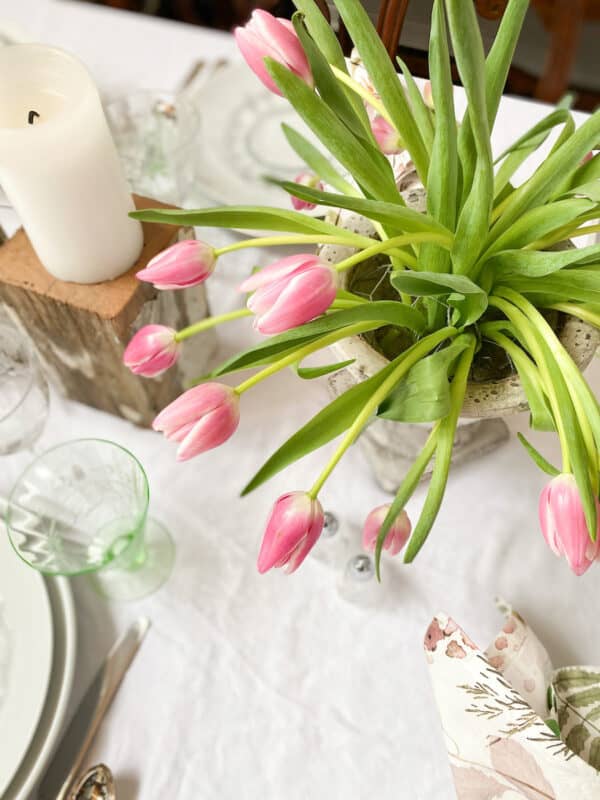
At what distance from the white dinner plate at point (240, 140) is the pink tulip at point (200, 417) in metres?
0.33

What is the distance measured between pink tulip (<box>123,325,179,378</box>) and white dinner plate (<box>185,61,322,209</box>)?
29 cm

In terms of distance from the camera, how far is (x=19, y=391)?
0.52m

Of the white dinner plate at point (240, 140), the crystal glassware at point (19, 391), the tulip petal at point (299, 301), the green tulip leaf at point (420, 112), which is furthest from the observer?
the white dinner plate at point (240, 140)

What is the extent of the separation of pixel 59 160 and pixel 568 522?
0.33 meters

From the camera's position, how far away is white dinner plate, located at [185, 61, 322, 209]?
2.16ft

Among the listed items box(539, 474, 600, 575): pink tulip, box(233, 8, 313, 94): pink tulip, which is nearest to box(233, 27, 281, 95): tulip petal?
box(233, 8, 313, 94): pink tulip

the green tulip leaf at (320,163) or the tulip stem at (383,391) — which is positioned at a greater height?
the green tulip leaf at (320,163)

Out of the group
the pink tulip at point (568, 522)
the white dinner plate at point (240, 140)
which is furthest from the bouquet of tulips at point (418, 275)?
the white dinner plate at point (240, 140)

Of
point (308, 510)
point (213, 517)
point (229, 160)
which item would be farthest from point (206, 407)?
point (229, 160)

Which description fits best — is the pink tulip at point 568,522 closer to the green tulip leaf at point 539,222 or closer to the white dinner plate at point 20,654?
the green tulip leaf at point 539,222

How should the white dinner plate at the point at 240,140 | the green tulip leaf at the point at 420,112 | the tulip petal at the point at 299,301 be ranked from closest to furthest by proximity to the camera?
the tulip petal at the point at 299,301 → the green tulip leaf at the point at 420,112 → the white dinner plate at the point at 240,140

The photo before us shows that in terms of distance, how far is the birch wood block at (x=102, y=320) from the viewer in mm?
503

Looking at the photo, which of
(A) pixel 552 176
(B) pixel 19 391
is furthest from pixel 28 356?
(A) pixel 552 176

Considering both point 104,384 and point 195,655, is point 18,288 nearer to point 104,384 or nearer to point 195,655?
point 104,384
